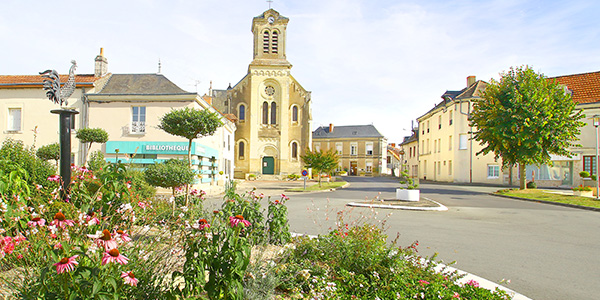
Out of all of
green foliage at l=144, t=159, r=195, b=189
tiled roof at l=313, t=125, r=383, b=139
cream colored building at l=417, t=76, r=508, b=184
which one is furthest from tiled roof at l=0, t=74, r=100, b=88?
tiled roof at l=313, t=125, r=383, b=139

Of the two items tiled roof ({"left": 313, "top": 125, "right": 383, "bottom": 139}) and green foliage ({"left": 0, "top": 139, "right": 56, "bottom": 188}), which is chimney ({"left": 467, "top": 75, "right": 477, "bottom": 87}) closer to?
tiled roof ({"left": 313, "top": 125, "right": 383, "bottom": 139})

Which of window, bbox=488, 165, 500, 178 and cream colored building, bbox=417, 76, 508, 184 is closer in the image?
window, bbox=488, 165, 500, 178

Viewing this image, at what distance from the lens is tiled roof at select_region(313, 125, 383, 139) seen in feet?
220

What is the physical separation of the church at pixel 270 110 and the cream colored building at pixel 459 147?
47.9 feet

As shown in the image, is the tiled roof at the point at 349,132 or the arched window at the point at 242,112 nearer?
the arched window at the point at 242,112

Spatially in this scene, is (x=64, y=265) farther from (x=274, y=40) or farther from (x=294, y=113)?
(x=274, y=40)

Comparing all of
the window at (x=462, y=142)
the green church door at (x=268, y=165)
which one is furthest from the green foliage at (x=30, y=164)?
the window at (x=462, y=142)

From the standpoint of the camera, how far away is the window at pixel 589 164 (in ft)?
97.6

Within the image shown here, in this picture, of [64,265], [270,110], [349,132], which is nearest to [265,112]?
[270,110]

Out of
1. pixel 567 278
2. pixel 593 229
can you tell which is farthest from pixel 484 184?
pixel 567 278

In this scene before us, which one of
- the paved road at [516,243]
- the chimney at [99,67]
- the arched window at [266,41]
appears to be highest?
the arched window at [266,41]

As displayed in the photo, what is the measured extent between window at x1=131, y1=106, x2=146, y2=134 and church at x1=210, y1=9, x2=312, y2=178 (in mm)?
18694

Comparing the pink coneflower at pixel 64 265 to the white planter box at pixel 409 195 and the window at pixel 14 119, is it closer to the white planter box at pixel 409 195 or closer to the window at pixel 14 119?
the white planter box at pixel 409 195

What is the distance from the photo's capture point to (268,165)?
133 ft
